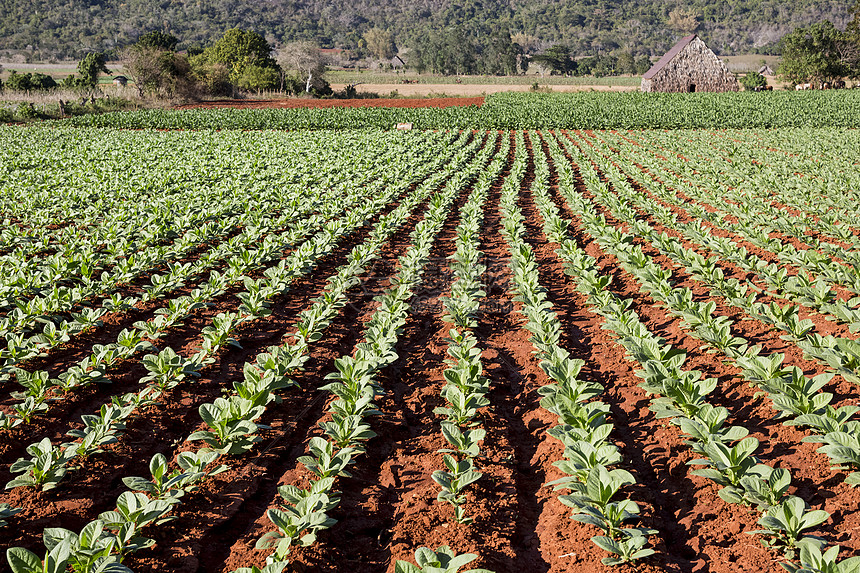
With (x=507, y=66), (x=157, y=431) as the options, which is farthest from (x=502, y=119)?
(x=507, y=66)

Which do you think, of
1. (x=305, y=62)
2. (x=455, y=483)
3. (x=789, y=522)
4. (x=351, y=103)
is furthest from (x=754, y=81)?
(x=455, y=483)

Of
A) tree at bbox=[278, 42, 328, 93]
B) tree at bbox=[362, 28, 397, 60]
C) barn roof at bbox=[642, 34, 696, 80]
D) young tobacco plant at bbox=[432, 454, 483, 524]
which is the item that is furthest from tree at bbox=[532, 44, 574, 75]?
young tobacco plant at bbox=[432, 454, 483, 524]

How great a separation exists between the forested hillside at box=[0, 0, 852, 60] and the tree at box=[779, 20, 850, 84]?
70425mm

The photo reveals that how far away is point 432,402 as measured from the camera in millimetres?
4461

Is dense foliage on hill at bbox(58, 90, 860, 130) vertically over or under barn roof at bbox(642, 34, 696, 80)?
under

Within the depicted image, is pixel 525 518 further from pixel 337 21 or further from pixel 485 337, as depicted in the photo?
pixel 337 21

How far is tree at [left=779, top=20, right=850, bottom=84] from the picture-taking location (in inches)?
2195

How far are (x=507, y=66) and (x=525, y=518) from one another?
102448 millimetres

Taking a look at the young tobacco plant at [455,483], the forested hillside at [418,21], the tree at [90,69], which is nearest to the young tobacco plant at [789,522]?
the young tobacco plant at [455,483]

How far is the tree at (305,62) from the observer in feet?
195

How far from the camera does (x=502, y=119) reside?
31625mm

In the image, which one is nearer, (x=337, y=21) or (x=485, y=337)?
(x=485, y=337)

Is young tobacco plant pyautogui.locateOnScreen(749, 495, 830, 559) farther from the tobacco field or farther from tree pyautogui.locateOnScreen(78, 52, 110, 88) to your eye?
tree pyautogui.locateOnScreen(78, 52, 110, 88)

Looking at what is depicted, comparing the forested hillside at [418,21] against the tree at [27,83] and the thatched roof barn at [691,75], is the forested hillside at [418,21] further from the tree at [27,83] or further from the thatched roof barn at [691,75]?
the tree at [27,83]
